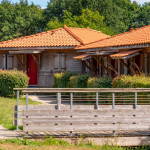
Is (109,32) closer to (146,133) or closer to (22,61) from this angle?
(22,61)

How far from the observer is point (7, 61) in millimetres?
22391

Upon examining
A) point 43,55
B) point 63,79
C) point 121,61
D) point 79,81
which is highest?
point 43,55

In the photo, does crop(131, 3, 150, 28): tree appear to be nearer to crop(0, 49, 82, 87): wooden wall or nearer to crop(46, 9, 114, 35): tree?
crop(46, 9, 114, 35): tree

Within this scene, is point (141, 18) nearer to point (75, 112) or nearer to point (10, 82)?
point (10, 82)

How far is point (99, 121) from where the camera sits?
26.4 feet

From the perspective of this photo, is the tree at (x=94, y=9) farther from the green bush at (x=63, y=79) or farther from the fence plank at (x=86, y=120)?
the fence plank at (x=86, y=120)

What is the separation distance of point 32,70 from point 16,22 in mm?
17981

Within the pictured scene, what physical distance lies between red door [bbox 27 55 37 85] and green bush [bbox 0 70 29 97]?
4.28 metres

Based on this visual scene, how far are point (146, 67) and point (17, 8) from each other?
1160 inches

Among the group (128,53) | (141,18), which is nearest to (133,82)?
(128,53)

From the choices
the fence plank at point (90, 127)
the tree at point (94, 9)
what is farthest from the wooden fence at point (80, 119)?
the tree at point (94, 9)

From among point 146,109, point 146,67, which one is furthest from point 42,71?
point 146,109

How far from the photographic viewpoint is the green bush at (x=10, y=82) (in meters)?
17.6

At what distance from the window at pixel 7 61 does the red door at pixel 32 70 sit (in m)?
1.29
